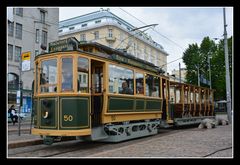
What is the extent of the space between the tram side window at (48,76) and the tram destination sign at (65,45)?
51cm

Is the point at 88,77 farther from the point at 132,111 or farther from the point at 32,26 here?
the point at 32,26

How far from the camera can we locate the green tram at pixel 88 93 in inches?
380

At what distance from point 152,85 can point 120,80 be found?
10.3 ft

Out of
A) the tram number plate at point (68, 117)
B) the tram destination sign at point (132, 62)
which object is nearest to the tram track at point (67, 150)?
the tram number plate at point (68, 117)

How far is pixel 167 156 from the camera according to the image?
839 cm

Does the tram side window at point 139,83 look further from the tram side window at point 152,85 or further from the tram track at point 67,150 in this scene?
the tram track at point 67,150

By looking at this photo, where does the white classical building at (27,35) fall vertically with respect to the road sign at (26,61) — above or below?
above

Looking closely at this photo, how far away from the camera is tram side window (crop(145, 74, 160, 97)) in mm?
13909

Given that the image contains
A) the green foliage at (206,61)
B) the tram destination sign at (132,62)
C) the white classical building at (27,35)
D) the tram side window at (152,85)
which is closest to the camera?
the tram destination sign at (132,62)

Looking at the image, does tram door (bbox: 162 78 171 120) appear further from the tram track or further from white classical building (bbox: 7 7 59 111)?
white classical building (bbox: 7 7 59 111)

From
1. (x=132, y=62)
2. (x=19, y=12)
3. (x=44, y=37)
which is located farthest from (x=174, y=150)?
(x=44, y=37)
